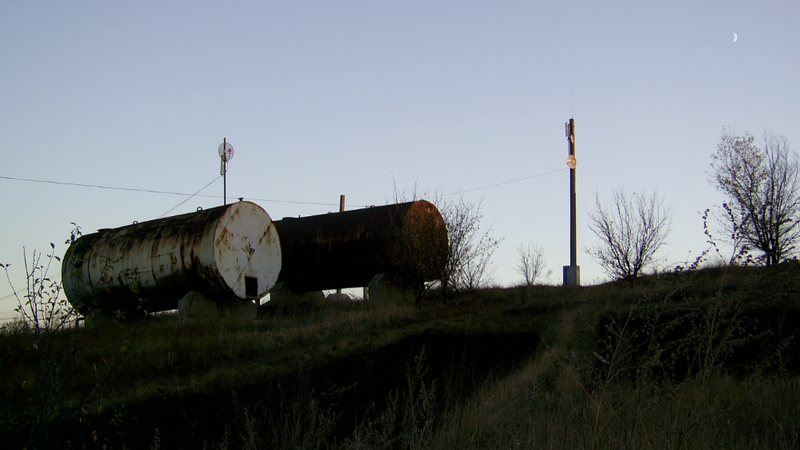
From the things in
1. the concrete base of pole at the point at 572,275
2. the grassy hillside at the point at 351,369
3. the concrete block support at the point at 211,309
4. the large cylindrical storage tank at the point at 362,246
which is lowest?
the grassy hillside at the point at 351,369

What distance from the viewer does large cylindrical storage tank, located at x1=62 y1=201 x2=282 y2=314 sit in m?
16.2

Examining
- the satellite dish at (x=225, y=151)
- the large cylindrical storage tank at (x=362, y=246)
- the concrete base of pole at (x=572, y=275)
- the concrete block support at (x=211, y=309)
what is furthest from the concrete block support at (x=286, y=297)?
the concrete base of pole at (x=572, y=275)

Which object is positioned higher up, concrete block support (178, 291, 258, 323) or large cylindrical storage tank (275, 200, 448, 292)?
large cylindrical storage tank (275, 200, 448, 292)

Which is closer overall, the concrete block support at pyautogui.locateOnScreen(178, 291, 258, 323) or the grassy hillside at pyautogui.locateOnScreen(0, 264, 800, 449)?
the grassy hillside at pyautogui.locateOnScreen(0, 264, 800, 449)

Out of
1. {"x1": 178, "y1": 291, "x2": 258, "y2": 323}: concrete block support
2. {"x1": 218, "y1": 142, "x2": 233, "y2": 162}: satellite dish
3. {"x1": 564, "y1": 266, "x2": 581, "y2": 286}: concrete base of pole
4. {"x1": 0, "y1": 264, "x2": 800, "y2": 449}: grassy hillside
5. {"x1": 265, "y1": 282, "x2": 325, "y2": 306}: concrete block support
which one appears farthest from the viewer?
{"x1": 218, "y1": 142, "x2": 233, "y2": 162}: satellite dish

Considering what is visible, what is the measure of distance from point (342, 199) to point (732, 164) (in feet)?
51.1

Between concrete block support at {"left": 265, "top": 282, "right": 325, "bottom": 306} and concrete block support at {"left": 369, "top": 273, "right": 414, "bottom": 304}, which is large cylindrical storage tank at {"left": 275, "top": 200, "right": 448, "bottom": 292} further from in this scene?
concrete block support at {"left": 369, "top": 273, "right": 414, "bottom": 304}

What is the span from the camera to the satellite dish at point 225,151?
2492 centimetres

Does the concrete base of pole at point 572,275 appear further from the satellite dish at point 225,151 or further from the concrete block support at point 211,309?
the satellite dish at point 225,151

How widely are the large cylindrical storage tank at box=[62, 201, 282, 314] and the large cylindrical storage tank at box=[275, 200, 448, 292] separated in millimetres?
1718

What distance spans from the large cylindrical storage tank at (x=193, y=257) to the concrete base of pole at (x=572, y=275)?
901 cm

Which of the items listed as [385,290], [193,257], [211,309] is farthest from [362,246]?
[193,257]

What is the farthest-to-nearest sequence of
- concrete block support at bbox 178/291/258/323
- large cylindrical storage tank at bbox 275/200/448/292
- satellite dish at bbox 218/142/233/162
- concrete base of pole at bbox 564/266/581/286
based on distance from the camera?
satellite dish at bbox 218/142/233/162, concrete base of pole at bbox 564/266/581/286, large cylindrical storage tank at bbox 275/200/448/292, concrete block support at bbox 178/291/258/323

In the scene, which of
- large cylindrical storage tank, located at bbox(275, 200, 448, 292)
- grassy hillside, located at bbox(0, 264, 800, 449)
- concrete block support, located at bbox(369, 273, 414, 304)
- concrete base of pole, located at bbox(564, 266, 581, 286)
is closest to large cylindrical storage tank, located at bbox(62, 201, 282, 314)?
grassy hillside, located at bbox(0, 264, 800, 449)
